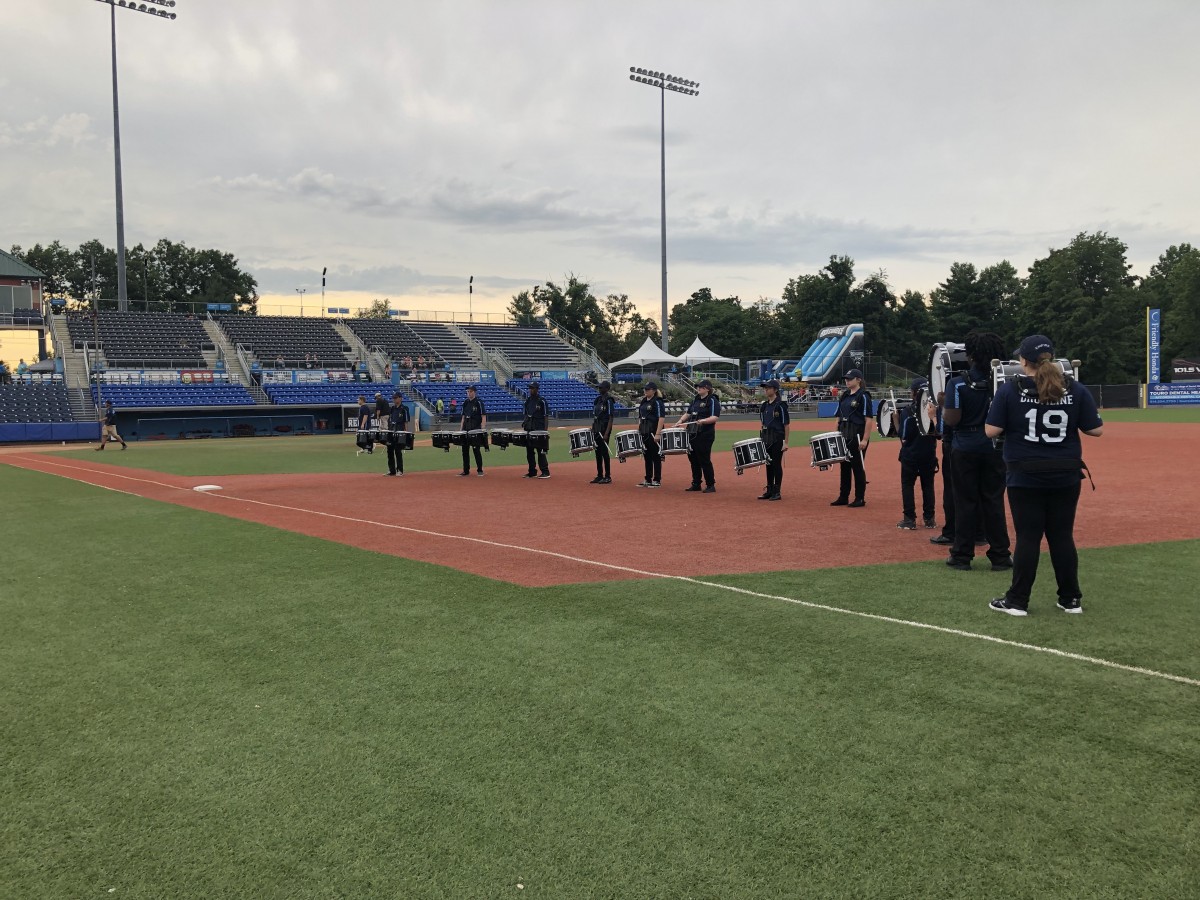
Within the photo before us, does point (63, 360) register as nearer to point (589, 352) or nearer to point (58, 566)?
point (589, 352)

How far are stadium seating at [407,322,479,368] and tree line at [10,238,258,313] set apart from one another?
31.5 m

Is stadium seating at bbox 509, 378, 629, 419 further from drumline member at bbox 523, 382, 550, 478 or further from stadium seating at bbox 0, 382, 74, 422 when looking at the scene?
drumline member at bbox 523, 382, 550, 478

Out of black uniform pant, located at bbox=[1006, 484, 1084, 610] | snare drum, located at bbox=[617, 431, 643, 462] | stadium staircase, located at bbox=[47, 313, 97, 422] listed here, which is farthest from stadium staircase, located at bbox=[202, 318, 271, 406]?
black uniform pant, located at bbox=[1006, 484, 1084, 610]

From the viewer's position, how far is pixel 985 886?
2.88 m

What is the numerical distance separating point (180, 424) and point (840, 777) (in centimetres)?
4524

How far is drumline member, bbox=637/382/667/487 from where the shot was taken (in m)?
16.3

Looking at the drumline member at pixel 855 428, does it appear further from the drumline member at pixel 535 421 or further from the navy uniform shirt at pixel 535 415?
the navy uniform shirt at pixel 535 415

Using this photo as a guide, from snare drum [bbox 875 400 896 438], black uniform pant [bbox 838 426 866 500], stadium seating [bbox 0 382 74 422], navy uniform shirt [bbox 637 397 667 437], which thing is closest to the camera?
snare drum [bbox 875 400 896 438]

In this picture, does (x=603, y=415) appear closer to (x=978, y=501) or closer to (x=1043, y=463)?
A: (x=978, y=501)

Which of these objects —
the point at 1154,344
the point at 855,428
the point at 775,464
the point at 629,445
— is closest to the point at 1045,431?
the point at 855,428

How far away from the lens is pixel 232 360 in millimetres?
50438

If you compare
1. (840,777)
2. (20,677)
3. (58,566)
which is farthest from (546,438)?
(840,777)

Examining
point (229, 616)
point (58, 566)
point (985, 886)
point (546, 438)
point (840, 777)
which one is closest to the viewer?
point (985, 886)

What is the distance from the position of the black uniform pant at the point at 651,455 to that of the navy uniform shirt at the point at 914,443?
616 cm
